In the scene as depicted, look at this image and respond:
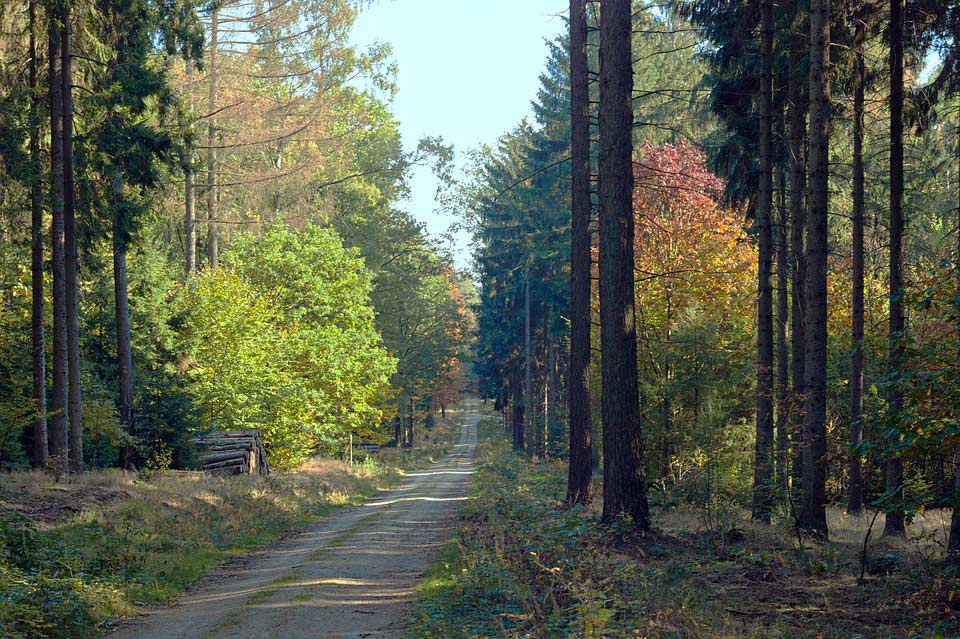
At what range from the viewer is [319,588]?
10992 mm

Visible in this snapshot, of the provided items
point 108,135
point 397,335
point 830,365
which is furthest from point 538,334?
point 108,135

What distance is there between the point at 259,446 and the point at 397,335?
27962mm

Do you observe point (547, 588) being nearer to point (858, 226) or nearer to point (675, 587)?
point (675, 587)

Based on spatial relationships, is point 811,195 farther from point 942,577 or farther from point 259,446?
point 259,446

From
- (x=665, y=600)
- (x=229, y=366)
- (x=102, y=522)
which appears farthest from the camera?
(x=229, y=366)

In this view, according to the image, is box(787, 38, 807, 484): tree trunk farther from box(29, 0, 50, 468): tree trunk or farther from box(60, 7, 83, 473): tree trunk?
box(29, 0, 50, 468): tree trunk

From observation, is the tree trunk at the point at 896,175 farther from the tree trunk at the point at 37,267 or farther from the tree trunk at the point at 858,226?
the tree trunk at the point at 37,267

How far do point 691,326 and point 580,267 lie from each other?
472 cm

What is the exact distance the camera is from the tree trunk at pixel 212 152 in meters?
32.4

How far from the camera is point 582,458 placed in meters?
18.1

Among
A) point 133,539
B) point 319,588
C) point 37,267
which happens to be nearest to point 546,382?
point 37,267

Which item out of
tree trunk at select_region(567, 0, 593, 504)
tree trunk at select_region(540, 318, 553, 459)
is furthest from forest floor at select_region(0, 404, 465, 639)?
tree trunk at select_region(540, 318, 553, 459)

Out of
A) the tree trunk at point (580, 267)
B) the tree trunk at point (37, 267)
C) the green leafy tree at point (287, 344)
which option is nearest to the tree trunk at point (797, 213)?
the tree trunk at point (580, 267)

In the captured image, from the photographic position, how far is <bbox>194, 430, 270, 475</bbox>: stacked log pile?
23.8 meters
